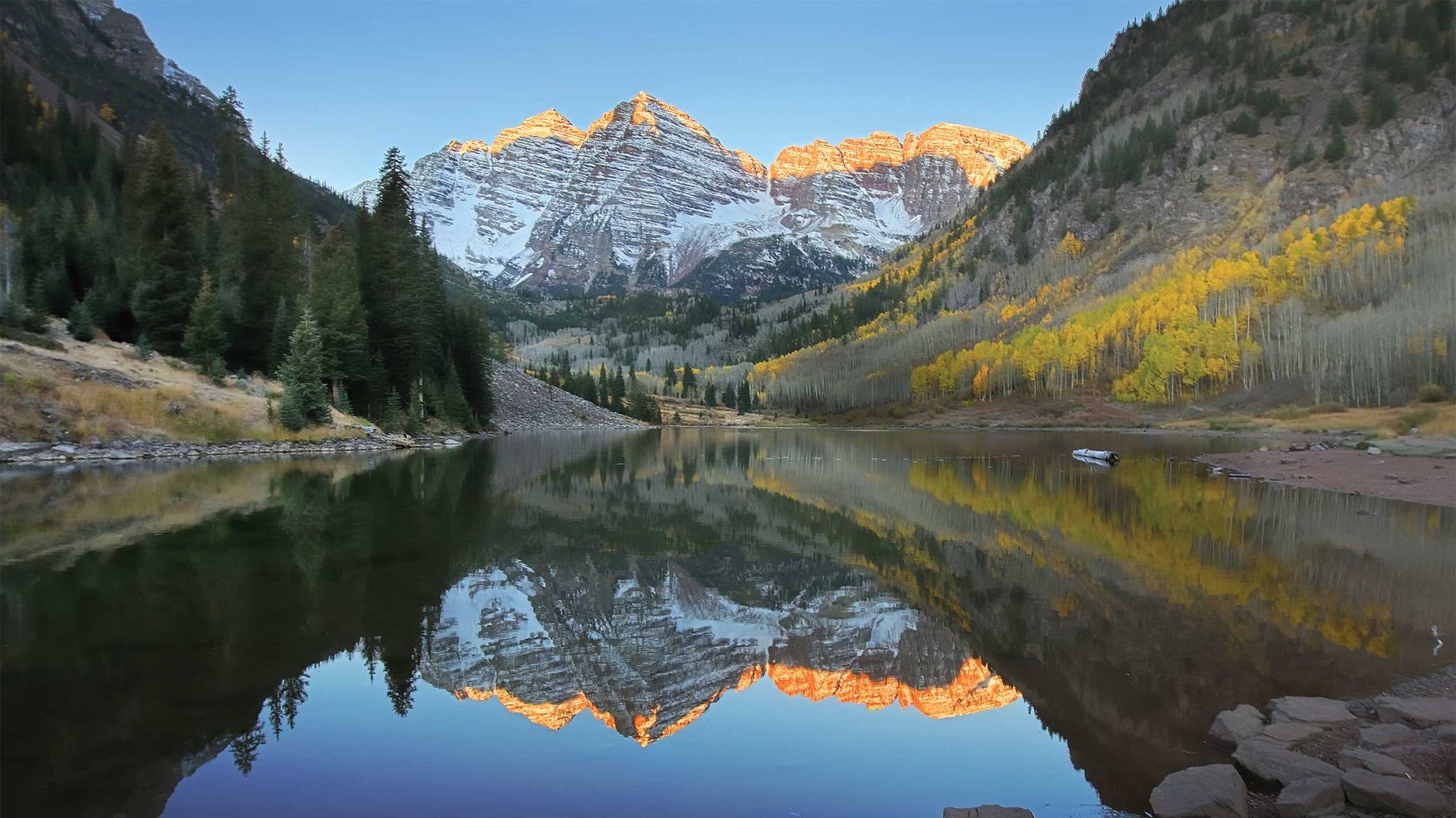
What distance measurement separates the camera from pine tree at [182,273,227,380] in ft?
153

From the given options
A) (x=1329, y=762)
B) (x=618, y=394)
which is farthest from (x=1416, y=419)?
(x=618, y=394)

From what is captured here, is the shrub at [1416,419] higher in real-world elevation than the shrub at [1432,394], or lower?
lower

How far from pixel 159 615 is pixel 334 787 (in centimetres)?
642

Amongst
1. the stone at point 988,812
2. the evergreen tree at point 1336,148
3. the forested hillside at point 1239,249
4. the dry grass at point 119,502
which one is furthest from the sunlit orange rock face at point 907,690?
the evergreen tree at point 1336,148

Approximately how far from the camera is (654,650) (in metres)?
11.4

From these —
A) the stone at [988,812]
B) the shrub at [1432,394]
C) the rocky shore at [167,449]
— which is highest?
the shrub at [1432,394]

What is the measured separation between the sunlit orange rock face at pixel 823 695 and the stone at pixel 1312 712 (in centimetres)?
271

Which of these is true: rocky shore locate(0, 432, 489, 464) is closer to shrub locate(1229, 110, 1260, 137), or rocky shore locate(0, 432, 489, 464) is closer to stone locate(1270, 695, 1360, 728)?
stone locate(1270, 695, 1360, 728)

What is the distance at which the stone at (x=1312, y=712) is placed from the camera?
8.23 m

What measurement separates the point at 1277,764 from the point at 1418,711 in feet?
7.70

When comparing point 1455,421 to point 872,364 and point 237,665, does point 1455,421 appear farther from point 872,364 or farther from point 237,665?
point 872,364

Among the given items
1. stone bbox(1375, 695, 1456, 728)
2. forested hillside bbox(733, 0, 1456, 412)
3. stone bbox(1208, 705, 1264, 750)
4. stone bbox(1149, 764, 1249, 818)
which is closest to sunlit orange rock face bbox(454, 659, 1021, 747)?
stone bbox(1208, 705, 1264, 750)

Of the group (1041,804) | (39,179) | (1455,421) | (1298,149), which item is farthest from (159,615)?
(1298,149)

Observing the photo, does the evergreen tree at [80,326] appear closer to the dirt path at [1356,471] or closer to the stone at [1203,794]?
the stone at [1203,794]
